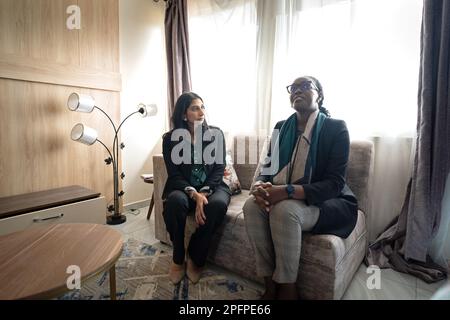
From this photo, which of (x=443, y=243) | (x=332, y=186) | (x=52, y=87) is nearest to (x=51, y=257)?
(x=332, y=186)

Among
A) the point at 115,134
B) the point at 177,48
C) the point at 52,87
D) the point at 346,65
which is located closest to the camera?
the point at 346,65

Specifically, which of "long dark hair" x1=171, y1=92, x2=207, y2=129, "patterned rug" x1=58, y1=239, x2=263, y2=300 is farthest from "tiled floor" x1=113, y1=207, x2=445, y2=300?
"long dark hair" x1=171, y1=92, x2=207, y2=129

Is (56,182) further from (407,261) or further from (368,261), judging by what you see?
(407,261)

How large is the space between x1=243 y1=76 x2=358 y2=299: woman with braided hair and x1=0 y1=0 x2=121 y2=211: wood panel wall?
62.6 inches

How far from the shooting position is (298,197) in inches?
49.0

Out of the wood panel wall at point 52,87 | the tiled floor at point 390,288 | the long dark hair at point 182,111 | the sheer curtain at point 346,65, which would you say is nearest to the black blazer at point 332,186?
the tiled floor at point 390,288

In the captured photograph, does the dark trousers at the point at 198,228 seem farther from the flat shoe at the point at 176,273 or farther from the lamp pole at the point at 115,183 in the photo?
the lamp pole at the point at 115,183

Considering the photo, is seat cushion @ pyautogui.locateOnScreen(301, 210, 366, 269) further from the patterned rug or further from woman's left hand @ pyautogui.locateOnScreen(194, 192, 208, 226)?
woman's left hand @ pyautogui.locateOnScreen(194, 192, 208, 226)

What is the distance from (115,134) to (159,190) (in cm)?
89

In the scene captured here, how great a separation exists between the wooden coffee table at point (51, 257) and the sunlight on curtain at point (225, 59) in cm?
152

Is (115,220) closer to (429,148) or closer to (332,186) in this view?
(332,186)

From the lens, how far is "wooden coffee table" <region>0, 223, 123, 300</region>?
2.67 feet
